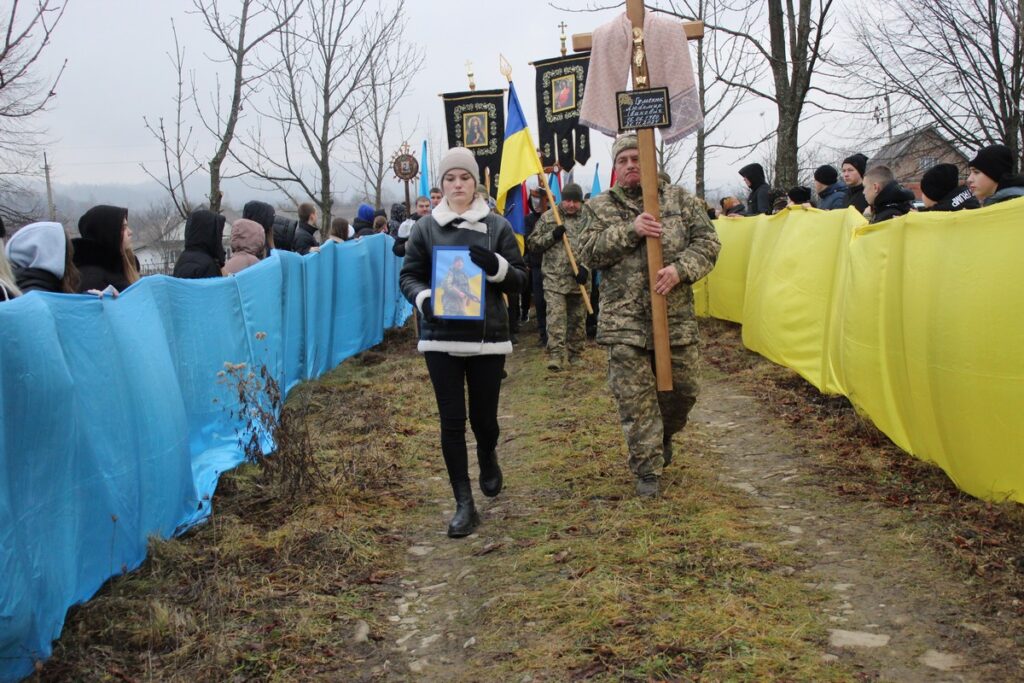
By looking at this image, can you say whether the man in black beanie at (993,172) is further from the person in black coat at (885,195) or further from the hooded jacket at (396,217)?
the hooded jacket at (396,217)

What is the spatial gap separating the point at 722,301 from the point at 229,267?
23.6ft

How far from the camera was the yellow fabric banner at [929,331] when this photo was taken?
174 inches

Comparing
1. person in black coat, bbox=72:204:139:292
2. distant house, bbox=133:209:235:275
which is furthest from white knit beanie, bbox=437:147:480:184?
distant house, bbox=133:209:235:275

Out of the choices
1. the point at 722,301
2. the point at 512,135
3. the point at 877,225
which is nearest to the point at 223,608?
the point at 877,225

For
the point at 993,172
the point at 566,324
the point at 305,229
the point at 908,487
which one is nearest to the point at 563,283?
the point at 566,324

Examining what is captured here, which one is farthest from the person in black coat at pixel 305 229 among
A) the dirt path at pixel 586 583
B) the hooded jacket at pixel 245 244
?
the dirt path at pixel 586 583

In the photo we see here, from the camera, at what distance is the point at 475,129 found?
50.1 feet

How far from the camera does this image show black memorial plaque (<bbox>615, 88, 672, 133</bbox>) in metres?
5.18

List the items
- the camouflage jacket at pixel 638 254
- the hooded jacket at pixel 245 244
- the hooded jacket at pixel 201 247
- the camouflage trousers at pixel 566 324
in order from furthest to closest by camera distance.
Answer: the camouflage trousers at pixel 566 324 → the hooded jacket at pixel 245 244 → the hooded jacket at pixel 201 247 → the camouflage jacket at pixel 638 254

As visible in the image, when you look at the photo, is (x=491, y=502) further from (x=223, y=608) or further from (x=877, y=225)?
(x=877, y=225)

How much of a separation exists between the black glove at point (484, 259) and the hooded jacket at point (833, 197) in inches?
226

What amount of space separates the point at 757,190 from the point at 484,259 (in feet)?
27.6

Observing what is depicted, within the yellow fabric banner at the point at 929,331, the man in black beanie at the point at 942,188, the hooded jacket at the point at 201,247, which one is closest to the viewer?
the yellow fabric banner at the point at 929,331

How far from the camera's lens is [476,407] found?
5234 millimetres
